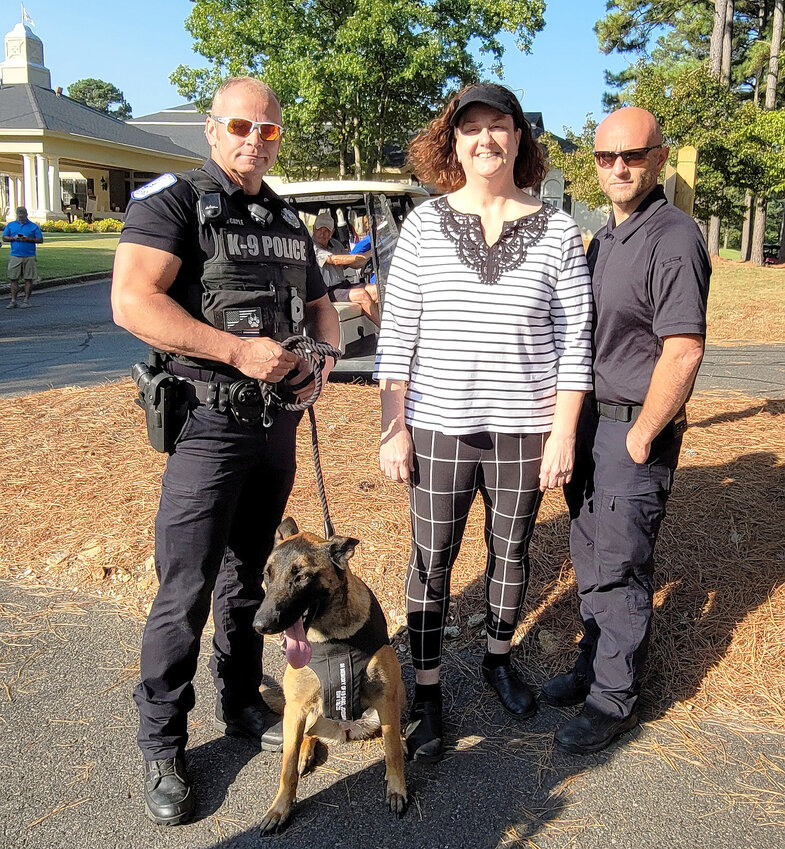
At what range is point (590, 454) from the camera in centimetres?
279

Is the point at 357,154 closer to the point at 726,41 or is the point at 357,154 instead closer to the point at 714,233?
the point at 714,233

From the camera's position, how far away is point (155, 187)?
Result: 2270 millimetres

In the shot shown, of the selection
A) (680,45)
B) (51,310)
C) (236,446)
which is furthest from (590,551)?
(680,45)

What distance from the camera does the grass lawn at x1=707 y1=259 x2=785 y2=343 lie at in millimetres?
12125

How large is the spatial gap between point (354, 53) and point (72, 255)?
36.7 ft

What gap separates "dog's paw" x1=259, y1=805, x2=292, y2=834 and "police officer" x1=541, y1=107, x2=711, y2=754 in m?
1.03

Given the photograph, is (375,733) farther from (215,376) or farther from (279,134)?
(279,134)

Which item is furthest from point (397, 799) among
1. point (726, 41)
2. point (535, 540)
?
point (726, 41)

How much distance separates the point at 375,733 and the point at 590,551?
1.12 m

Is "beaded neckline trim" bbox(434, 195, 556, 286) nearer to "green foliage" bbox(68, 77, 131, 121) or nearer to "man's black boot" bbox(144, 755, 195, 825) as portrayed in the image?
"man's black boot" bbox(144, 755, 195, 825)

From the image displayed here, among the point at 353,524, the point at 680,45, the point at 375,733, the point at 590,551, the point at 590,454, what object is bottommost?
the point at 375,733

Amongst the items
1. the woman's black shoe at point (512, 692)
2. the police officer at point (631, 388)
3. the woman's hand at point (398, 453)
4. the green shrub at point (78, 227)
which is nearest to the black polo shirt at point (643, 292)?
the police officer at point (631, 388)

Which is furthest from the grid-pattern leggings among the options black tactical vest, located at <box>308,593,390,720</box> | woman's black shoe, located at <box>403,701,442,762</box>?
black tactical vest, located at <box>308,593,390,720</box>

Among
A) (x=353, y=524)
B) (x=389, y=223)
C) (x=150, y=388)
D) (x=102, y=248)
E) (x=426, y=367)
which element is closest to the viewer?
(x=150, y=388)
